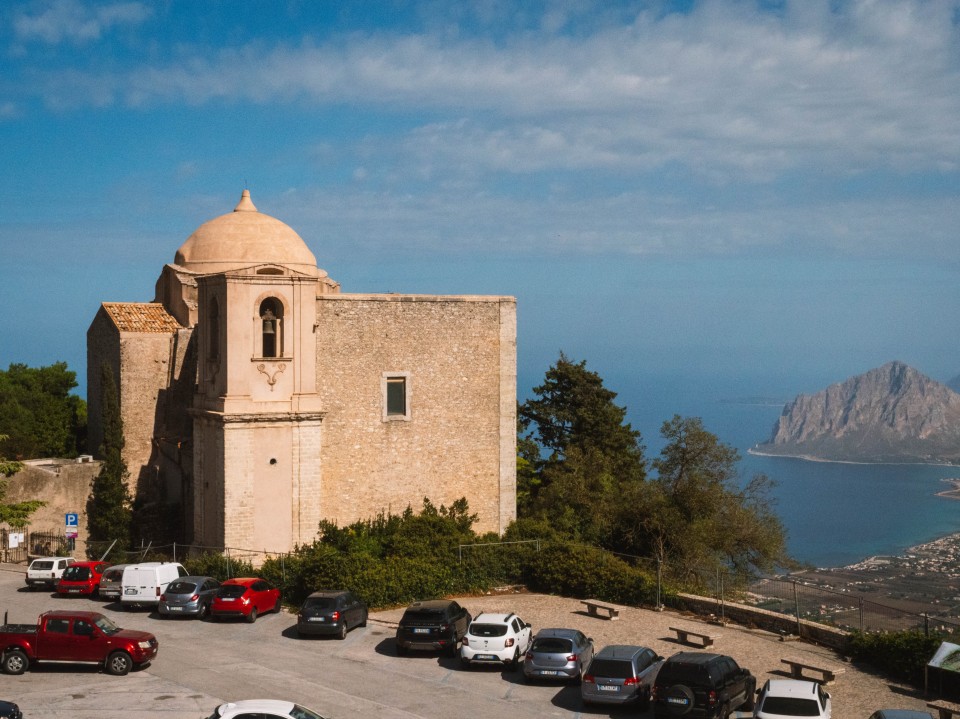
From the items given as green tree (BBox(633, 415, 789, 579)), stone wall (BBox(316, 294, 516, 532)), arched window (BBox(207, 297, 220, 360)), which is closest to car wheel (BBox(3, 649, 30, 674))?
stone wall (BBox(316, 294, 516, 532))

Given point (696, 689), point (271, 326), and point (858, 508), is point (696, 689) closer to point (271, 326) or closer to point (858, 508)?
point (271, 326)

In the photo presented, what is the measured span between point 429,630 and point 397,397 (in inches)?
492

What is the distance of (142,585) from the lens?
27297 millimetres

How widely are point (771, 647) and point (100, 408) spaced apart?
28946 millimetres

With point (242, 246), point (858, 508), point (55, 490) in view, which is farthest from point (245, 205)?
point (858, 508)

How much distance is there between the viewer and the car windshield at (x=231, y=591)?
86.1 ft

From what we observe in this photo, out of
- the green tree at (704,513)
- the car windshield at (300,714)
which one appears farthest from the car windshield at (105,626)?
the green tree at (704,513)

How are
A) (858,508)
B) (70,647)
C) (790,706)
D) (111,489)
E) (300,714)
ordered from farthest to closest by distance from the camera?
(858,508) → (111,489) → (70,647) → (790,706) → (300,714)

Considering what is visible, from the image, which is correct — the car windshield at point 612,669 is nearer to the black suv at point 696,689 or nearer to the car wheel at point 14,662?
the black suv at point 696,689

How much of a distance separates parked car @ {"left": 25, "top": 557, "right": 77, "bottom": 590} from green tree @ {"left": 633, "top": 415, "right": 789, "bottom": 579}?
1886cm

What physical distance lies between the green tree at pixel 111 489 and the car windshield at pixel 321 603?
13567mm

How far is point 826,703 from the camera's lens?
57.7ft

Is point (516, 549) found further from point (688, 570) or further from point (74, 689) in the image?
point (74, 689)

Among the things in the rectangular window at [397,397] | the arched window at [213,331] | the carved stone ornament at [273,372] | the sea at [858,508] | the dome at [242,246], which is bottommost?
the sea at [858,508]
